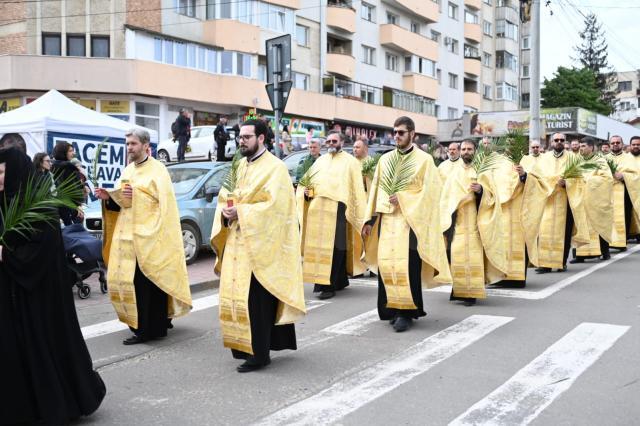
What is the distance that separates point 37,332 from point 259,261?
1954mm

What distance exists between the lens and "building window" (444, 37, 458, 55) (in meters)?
56.1

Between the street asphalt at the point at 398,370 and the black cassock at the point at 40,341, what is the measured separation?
1.46 feet

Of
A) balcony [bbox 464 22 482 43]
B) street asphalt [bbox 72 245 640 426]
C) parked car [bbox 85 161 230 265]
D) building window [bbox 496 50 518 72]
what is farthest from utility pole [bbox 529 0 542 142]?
building window [bbox 496 50 518 72]

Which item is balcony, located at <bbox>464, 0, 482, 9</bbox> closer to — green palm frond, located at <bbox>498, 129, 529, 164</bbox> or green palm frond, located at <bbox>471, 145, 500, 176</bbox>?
green palm frond, located at <bbox>498, 129, 529, 164</bbox>

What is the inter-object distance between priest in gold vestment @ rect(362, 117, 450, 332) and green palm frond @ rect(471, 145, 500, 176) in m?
1.45

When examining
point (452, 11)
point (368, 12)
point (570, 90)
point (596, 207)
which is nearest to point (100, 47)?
point (368, 12)

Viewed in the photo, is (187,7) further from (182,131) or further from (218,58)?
(182,131)

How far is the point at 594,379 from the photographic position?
5617mm

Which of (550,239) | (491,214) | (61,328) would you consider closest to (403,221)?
(491,214)

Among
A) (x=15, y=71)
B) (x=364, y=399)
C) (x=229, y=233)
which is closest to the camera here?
(x=364, y=399)

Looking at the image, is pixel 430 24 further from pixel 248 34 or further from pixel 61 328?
pixel 61 328

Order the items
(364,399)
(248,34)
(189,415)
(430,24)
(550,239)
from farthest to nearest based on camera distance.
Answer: (430,24)
(248,34)
(550,239)
(364,399)
(189,415)

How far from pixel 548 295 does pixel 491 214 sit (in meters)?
1.44

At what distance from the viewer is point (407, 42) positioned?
49.2 meters
